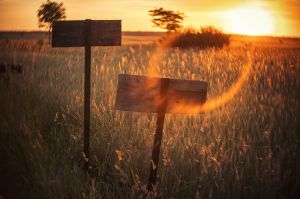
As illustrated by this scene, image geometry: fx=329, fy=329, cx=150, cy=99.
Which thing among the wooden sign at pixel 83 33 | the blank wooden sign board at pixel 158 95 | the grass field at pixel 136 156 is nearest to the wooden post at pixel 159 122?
the blank wooden sign board at pixel 158 95

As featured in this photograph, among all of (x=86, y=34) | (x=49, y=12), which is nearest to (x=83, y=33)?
(x=86, y=34)

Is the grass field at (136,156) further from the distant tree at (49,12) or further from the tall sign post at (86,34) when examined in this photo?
the distant tree at (49,12)

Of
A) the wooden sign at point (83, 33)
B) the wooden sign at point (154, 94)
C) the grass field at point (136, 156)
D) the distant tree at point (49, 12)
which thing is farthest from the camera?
the distant tree at point (49, 12)

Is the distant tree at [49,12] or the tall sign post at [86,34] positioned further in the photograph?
the distant tree at [49,12]

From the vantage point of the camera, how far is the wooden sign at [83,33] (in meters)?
3.35

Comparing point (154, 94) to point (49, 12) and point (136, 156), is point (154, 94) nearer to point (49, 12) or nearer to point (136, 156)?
point (136, 156)

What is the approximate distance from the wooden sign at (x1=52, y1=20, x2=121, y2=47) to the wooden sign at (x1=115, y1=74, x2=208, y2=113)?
102cm

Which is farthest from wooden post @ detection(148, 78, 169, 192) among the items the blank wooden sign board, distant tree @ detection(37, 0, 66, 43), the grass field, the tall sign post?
distant tree @ detection(37, 0, 66, 43)

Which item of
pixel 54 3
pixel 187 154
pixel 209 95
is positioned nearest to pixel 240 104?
pixel 209 95

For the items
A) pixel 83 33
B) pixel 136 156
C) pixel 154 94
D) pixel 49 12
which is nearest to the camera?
pixel 154 94

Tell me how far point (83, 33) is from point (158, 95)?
125cm

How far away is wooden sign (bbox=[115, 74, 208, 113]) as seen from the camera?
8.38 feet

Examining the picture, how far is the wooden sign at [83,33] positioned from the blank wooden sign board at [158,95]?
102cm

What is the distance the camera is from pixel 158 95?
263cm
